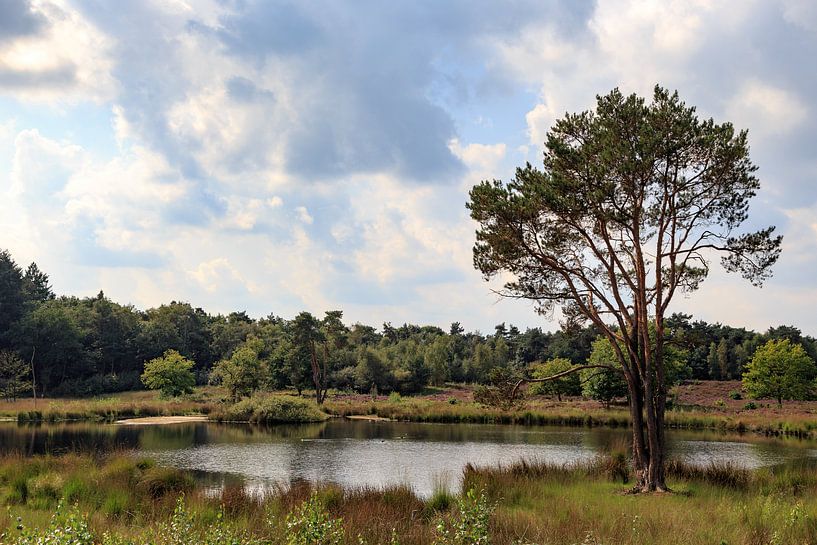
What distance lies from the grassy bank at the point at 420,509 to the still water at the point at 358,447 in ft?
9.23

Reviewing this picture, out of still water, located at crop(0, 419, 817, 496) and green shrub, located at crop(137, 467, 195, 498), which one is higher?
green shrub, located at crop(137, 467, 195, 498)

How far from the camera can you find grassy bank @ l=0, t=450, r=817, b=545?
26.3ft

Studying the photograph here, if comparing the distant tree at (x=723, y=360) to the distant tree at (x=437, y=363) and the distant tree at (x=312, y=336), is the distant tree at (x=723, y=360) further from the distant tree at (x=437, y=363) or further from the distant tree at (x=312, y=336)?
the distant tree at (x=312, y=336)

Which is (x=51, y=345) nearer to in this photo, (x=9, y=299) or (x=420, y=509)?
(x=9, y=299)

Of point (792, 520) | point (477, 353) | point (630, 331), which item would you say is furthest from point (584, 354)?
point (792, 520)

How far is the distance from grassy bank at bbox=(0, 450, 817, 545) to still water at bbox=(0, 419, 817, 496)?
2.81 meters

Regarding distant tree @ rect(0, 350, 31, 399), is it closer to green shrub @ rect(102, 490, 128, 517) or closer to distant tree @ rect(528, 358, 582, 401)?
distant tree @ rect(528, 358, 582, 401)

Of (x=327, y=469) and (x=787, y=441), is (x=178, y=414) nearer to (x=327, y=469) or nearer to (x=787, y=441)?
(x=327, y=469)

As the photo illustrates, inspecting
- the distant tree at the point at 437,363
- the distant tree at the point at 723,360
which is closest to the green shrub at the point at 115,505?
the distant tree at the point at 437,363

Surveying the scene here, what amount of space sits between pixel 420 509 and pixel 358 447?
20972 millimetres

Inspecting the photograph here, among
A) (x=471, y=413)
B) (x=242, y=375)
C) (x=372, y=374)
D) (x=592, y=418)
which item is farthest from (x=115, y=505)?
(x=372, y=374)

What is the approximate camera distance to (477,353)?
4154 inches

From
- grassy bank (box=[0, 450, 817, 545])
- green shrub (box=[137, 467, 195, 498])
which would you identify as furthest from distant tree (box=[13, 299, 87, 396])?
grassy bank (box=[0, 450, 817, 545])

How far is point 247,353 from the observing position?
6869cm
